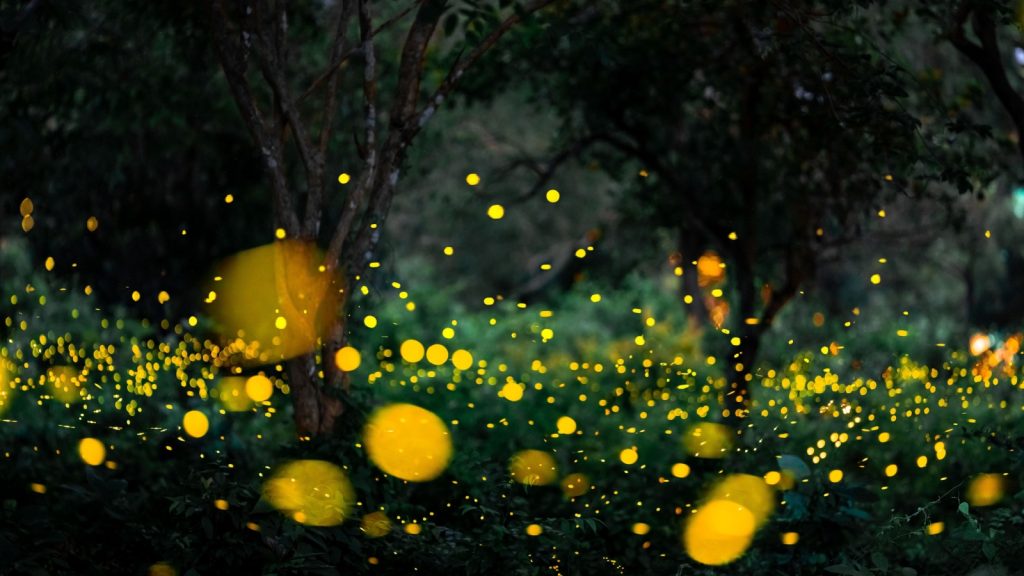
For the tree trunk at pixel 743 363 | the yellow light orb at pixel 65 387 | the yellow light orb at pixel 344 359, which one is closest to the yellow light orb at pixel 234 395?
the yellow light orb at pixel 65 387

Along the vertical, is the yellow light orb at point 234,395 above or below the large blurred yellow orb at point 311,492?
above

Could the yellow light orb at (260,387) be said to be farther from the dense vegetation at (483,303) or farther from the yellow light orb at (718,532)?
the yellow light orb at (718,532)

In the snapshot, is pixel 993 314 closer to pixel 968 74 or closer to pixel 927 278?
pixel 927 278

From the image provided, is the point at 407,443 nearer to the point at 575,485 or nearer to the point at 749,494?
the point at 575,485

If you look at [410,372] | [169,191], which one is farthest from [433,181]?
[410,372]

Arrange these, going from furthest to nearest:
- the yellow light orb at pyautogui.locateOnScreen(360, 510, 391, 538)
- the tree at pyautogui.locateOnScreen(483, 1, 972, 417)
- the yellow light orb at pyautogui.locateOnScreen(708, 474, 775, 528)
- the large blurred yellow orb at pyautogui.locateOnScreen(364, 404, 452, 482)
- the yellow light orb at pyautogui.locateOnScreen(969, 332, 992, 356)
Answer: the yellow light orb at pyautogui.locateOnScreen(969, 332, 992, 356) < the tree at pyautogui.locateOnScreen(483, 1, 972, 417) < the yellow light orb at pyautogui.locateOnScreen(708, 474, 775, 528) < the large blurred yellow orb at pyautogui.locateOnScreen(364, 404, 452, 482) < the yellow light orb at pyautogui.locateOnScreen(360, 510, 391, 538)

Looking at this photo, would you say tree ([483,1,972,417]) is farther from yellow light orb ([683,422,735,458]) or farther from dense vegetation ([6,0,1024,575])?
yellow light orb ([683,422,735,458])

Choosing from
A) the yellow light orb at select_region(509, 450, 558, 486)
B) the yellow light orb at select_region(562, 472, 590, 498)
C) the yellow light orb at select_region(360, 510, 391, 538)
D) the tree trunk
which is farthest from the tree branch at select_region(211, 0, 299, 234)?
the tree trunk
